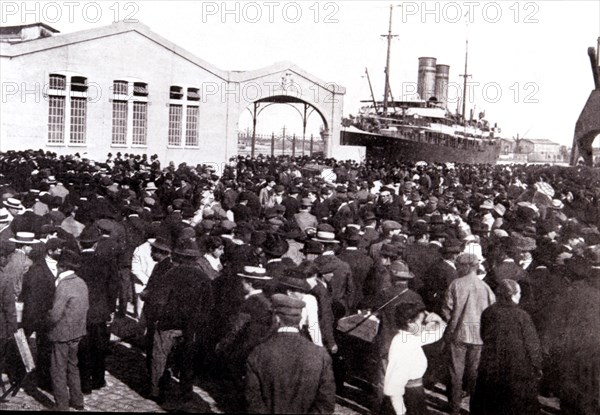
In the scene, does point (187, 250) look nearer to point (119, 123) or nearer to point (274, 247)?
point (274, 247)

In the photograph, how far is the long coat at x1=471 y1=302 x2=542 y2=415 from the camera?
5.79 metres

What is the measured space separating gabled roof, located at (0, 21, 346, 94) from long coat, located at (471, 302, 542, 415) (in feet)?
79.1

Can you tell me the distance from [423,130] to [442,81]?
17.2 metres

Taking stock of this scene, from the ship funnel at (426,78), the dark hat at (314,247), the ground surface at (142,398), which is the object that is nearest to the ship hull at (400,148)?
the ship funnel at (426,78)

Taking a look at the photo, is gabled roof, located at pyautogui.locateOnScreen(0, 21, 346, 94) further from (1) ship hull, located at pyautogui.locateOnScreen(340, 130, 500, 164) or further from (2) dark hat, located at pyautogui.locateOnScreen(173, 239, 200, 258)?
(2) dark hat, located at pyautogui.locateOnScreen(173, 239, 200, 258)

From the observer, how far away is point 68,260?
6320 millimetres

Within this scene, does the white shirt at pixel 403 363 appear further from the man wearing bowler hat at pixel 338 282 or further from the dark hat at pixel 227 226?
the dark hat at pixel 227 226

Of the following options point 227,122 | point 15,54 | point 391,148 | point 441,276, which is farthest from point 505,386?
point 391,148

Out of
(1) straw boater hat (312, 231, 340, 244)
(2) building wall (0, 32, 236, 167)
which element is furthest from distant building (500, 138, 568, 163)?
(1) straw boater hat (312, 231, 340, 244)

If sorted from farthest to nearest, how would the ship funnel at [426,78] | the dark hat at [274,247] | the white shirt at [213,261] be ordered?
the ship funnel at [426,78], the white shirt at [213,261], the dark hat at [274,247]

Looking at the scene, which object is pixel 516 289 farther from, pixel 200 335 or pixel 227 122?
pixel 227 122

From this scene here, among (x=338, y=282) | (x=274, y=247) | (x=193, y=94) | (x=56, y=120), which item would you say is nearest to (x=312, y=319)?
(x=274, y=247)

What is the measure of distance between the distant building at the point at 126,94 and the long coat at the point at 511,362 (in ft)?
72.5

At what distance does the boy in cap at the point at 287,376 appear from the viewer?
441 cm
